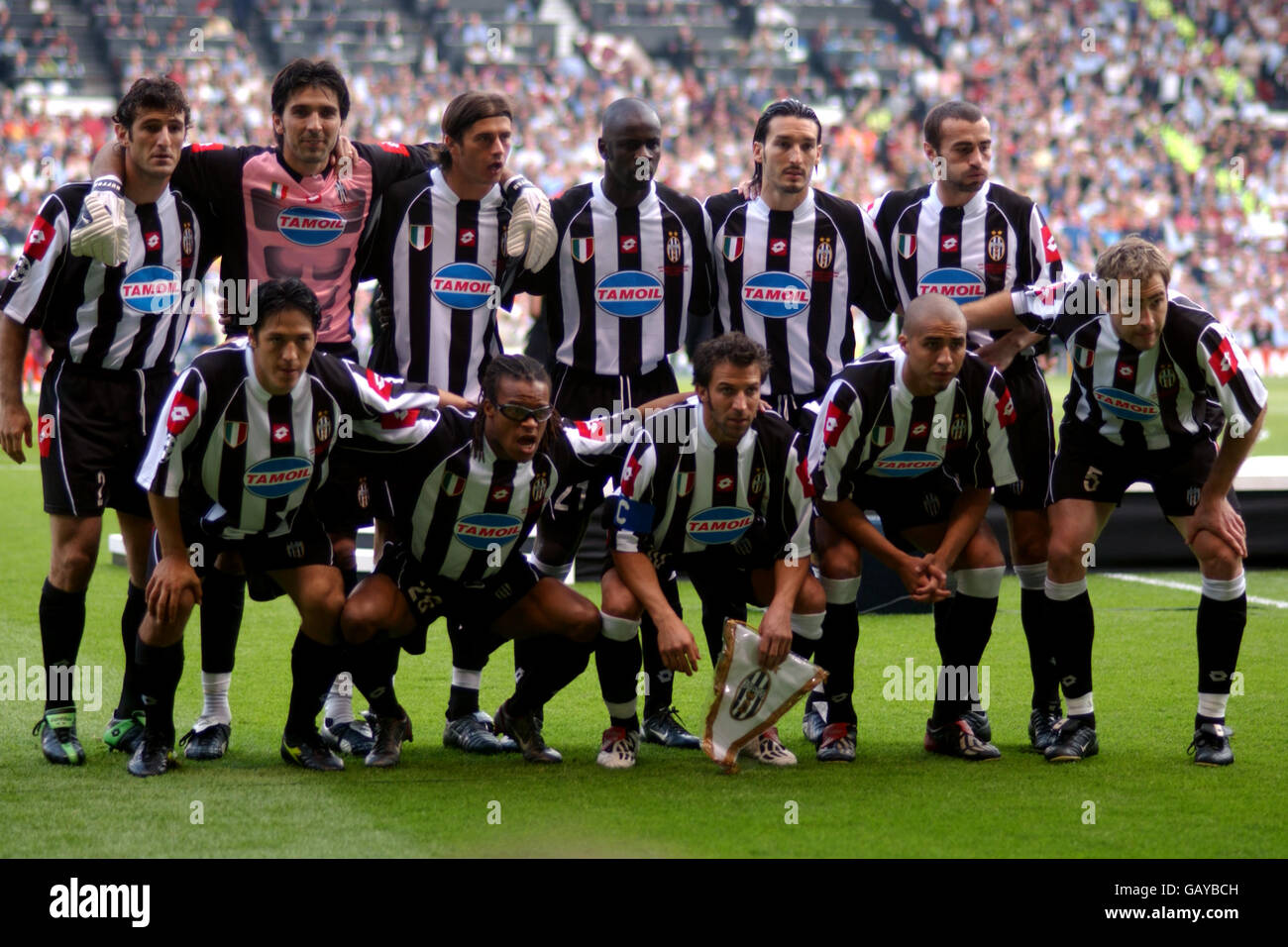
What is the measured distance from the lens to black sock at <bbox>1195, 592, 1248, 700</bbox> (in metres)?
4.57

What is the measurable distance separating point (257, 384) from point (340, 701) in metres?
1.15

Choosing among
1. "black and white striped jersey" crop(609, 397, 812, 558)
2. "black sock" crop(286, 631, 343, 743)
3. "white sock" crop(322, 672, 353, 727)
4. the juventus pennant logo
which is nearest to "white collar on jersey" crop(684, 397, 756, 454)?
"black and white striped jersey" crop(609, 397, 812, 558)

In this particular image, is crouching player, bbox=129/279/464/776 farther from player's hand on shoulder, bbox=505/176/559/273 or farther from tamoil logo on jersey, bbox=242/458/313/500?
player's hand on shoulder, bbox=505/176/559/273

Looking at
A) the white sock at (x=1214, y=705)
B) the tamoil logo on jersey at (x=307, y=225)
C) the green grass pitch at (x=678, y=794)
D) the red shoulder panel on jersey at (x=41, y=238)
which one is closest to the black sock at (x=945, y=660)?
the green grass pitch at (x=678, y=794)

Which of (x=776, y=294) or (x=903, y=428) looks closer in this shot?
(x=903, y=428)

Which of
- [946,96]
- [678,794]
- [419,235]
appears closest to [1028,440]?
[678,794]

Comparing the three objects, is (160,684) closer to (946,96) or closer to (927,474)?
(927,474)

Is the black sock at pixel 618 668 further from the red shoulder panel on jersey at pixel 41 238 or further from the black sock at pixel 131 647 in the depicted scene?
the red shoulder panel on jersey at pixel 41 238

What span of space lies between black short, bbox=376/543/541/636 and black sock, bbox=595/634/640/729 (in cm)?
28

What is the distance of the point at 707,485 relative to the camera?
454 centimetres

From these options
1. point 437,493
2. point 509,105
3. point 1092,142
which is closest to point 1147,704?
point 437,493

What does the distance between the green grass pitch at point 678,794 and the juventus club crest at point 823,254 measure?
149 cm
